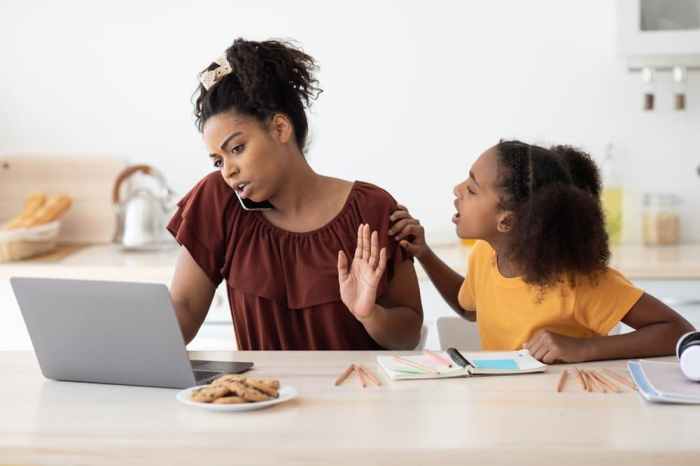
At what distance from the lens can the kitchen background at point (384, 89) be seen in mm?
3459

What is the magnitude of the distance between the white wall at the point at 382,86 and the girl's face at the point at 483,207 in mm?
1447

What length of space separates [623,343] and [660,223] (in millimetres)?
1707

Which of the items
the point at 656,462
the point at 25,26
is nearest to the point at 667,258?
the point at 656,462

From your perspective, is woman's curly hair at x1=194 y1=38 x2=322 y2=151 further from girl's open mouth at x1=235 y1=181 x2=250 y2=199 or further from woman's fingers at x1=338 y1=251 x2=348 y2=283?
woman's fingers at x1=338 y1=251 x2=348 y2=283

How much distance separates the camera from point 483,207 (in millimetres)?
2039

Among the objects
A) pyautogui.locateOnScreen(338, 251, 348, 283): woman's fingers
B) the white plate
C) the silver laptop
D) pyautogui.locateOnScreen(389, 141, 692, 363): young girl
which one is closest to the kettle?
pyautogui.locateOnScreen(389, 141, 692, 363): young girl

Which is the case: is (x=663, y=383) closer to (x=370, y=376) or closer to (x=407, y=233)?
(x=370, y=376)

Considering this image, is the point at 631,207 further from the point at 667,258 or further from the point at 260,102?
the point at 260,102

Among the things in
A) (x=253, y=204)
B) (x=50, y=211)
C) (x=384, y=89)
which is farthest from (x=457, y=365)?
(x=50, y=211)

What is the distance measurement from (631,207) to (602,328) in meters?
1.63

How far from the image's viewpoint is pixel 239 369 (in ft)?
5.51

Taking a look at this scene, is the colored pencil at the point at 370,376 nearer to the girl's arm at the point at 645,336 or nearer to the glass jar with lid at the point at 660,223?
the girl's arm at the point at 645,336

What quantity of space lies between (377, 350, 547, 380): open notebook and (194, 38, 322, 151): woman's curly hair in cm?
55

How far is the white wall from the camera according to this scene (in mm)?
3461
